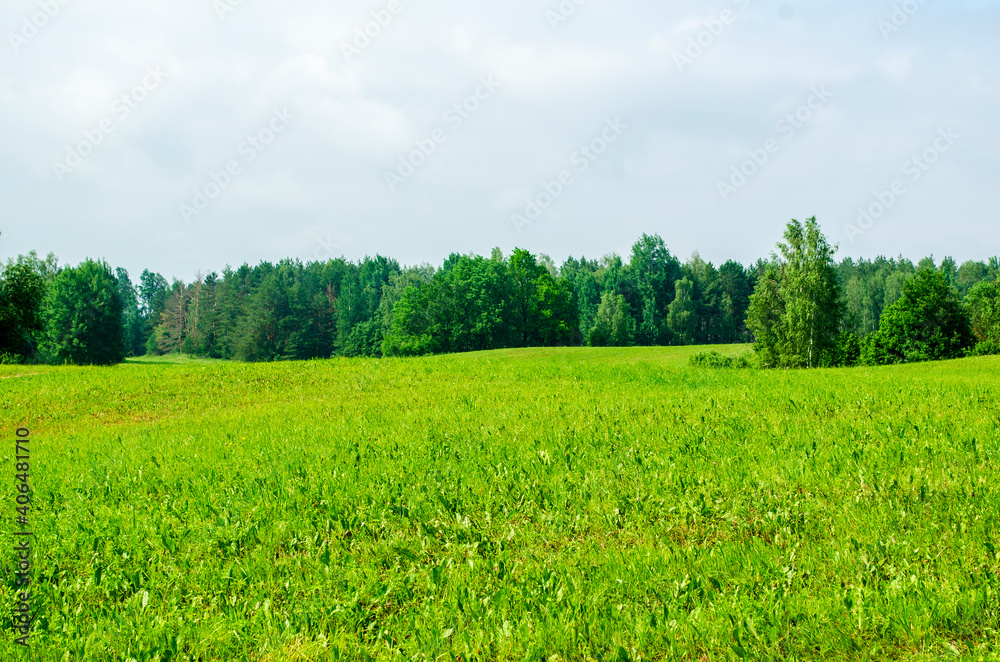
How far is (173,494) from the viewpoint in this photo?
7.07 meters

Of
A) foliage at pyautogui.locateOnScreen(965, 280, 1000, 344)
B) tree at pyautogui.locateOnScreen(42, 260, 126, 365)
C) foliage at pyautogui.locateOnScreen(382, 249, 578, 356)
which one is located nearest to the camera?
foliage at pyautogui.locateOnScreen(965, 280, 1000, 344)

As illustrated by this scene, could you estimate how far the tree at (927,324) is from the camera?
53000mm

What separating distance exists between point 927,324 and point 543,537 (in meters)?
62.0

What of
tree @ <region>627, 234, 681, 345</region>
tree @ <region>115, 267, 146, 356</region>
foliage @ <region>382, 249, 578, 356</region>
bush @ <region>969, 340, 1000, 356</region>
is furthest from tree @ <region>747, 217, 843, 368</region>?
tree @ <region>115, 267, 146, 356</region>

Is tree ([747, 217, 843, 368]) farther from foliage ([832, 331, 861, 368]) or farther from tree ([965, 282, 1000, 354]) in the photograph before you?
tree ([965, 282, 1000, 354])

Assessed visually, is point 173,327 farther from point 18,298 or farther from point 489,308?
point 18,298

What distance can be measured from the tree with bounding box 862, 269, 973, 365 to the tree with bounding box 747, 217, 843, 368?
8022 mm

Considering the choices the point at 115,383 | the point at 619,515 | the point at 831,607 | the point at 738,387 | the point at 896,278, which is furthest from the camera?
the point at 896,278

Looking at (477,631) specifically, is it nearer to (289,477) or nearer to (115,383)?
(289,477)

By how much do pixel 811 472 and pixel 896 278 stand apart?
387 ft

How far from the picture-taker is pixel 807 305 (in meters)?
48.5

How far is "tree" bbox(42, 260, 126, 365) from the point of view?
247ft

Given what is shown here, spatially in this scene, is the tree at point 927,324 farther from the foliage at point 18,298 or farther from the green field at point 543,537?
the foliage at point 18,298

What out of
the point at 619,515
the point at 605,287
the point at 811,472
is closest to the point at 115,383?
the point at 619,515
